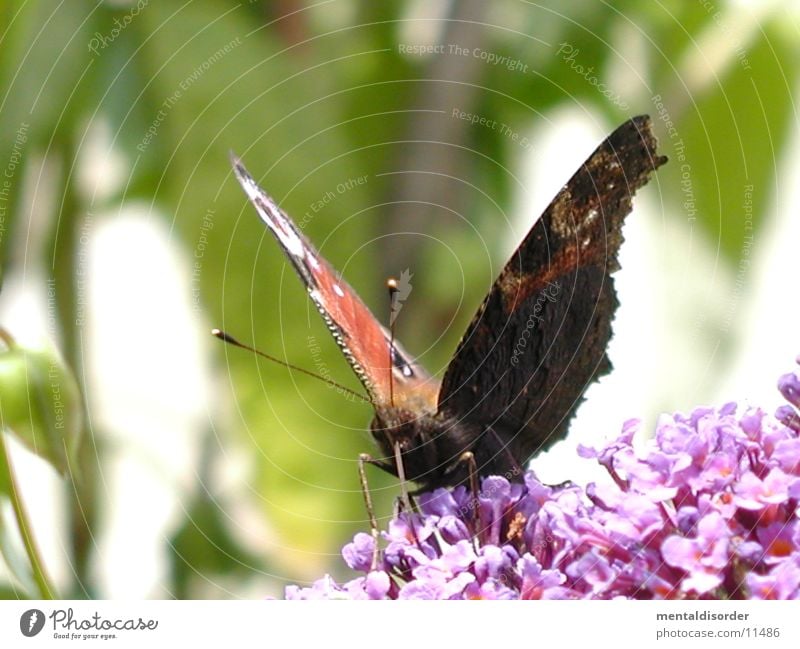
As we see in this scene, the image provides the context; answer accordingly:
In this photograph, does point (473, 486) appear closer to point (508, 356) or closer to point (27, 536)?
point (508, 356)

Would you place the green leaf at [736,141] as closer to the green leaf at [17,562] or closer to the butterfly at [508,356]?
the butterfly at [508,356]

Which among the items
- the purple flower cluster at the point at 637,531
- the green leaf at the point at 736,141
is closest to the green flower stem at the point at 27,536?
the purple flower cluster at the point at 637,531

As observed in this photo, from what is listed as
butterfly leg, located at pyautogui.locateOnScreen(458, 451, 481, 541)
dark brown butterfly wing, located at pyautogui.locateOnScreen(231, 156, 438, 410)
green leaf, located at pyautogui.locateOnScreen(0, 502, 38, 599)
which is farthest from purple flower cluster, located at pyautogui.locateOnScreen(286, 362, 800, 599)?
green leaf, located at pyautogui.locateOnScreen(0, 502, 38, 599)

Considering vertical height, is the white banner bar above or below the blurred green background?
below

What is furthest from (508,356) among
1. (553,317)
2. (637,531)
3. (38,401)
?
(38,401)

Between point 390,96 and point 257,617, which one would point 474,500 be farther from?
point 390,96

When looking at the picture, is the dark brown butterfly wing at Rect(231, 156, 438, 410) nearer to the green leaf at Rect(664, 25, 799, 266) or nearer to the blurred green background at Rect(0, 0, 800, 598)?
the blurred green background at Rect(0, 0, 800, 598)

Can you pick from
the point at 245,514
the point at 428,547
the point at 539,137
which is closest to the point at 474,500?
the point at 428,547
